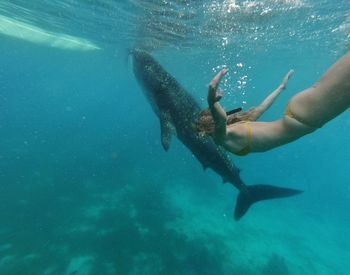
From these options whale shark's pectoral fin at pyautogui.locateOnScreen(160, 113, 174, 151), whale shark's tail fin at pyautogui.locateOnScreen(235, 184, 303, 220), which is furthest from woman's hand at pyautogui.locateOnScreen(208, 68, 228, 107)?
whale shark's tail fin at pyautogui.locateOnScreen(235, 184, 303, 220)

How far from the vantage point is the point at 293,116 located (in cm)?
267

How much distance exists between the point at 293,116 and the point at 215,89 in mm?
737

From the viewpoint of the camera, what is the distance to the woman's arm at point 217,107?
2775 millimetres

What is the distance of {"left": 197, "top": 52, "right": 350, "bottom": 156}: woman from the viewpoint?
2.24 m

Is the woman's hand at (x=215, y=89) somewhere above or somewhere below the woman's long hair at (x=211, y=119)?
above

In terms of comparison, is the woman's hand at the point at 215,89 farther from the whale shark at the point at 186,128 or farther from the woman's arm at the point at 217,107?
the whale shark at the point at 186,128

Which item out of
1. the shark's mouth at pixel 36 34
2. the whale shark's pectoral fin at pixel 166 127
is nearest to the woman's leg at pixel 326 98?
the whale shark's pectoral fin at pixel 166 127

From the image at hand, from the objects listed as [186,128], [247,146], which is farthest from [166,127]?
[247,146]

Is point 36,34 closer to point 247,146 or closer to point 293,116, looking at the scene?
point 247,146

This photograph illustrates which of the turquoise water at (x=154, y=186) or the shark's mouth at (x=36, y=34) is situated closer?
the turquoise water at (x=154, y=186)

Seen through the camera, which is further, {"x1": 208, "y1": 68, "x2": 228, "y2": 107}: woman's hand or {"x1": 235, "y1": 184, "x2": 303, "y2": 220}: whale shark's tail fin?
{"x1": 235, "y1": 184, "x2": 303, "y2": 220}: whale shark's tail fin

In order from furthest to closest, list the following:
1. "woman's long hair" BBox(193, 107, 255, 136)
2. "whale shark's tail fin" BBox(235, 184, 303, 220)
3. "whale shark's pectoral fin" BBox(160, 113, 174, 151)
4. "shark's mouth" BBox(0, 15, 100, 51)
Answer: "shark's mouth" BBox(0, 15, 100, 51) < "whale shark's tail fin" BBox(235, 184, 303, 220) < "whale shark's pectoral fin" BBox(160, 113, 174, 151) < "woman's long hair" BBox(193, 107, 255, 136)

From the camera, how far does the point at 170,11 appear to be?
56.7 feet

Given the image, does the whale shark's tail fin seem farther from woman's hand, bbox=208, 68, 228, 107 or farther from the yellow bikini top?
woman's hand, bbox=208, 68, 228, 107
